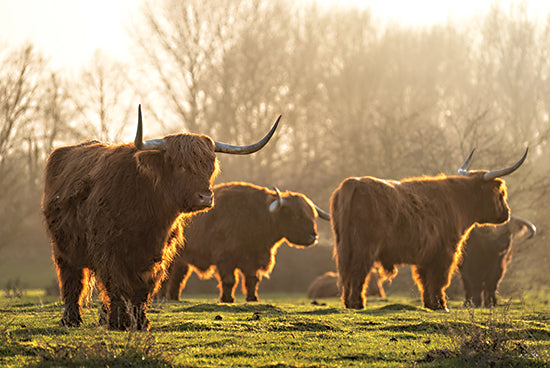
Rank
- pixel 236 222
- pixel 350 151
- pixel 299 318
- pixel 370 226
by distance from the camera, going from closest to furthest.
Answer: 1. pixel 299 318
2. pixel 370 226
3. pixel 236 222
4. pixel 350 151

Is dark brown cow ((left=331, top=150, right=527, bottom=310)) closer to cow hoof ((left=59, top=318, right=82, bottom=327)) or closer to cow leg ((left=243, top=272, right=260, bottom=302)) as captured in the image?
cow leg ((left=243, top=272, right=260, bottom=302))

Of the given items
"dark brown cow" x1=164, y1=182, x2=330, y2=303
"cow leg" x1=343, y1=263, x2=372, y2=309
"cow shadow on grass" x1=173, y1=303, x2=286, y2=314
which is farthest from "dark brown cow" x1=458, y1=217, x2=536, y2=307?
"cow shadow on grass" x1=173, y1=303, x2=286, y2=314

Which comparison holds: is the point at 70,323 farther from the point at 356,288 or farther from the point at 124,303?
the point at 356,288

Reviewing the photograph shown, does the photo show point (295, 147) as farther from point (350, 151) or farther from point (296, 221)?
point (296, 221)

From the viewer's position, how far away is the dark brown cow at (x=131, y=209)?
6500 mm

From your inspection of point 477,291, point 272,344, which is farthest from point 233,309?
point 477,291

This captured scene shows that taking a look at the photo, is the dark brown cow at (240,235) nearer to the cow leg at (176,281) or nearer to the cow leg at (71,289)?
the cow leg at (176,281)

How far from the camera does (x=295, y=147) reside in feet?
112

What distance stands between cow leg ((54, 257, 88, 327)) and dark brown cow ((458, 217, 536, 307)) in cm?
906

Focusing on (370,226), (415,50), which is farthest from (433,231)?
(415,50)

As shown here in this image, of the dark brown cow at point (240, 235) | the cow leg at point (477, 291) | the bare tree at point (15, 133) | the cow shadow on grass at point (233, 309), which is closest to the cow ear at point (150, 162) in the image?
the cow shadow on grass at point (233, 309)

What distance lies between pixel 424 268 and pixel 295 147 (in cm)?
2279

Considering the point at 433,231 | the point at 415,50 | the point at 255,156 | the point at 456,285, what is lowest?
the point at 456,285

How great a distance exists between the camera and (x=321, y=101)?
36.9m
